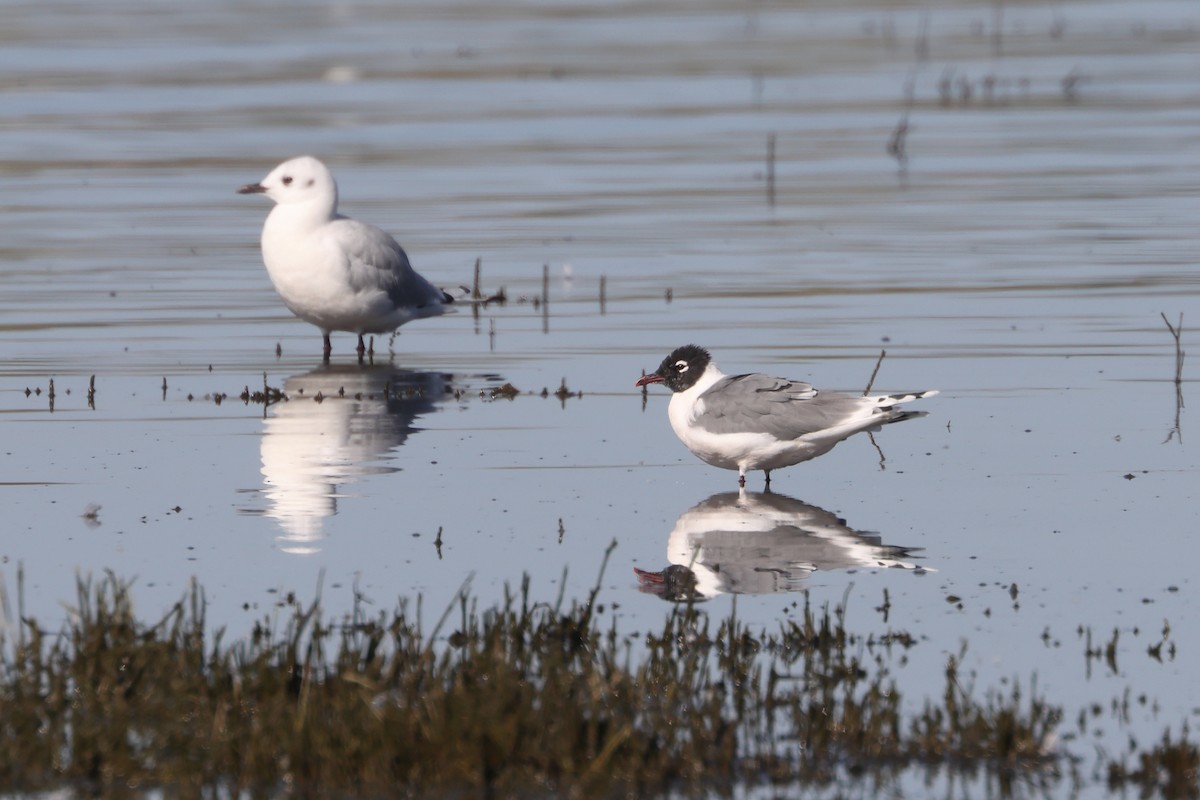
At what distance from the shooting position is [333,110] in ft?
135

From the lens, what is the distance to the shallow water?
1034cm

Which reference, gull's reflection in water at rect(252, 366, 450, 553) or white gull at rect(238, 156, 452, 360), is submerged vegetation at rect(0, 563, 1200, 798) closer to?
gull's reflection in water at rect(252, 366, 450, 553)

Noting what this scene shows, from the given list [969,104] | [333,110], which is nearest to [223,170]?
[333,110]

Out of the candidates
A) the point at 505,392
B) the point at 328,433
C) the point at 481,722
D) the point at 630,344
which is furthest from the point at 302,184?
the point at 481,722

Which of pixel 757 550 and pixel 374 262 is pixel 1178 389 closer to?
pixel 757 550

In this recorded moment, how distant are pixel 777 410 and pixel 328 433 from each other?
377 cm

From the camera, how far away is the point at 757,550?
422 inches

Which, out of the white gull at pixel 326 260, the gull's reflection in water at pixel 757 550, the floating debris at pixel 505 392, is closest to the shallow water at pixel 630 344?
the gull's reflection in water at pixel 757 550

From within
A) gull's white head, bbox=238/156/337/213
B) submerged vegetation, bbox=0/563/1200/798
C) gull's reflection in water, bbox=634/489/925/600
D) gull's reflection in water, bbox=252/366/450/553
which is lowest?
submerged vegetation, bbox=0/563/1200/798

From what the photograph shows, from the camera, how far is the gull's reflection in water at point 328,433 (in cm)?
1202

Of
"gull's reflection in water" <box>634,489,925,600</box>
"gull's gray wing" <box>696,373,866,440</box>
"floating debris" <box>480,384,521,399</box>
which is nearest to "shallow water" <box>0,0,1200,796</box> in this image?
"gull's reflection in water" <box>634,489,925,600</box>

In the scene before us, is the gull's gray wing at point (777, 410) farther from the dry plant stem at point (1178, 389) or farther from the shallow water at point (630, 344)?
the dry plant stem at point (1178, 389)

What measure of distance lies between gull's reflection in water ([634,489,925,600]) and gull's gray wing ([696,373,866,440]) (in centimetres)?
44

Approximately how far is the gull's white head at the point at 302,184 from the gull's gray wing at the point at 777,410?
6950 millimetres
